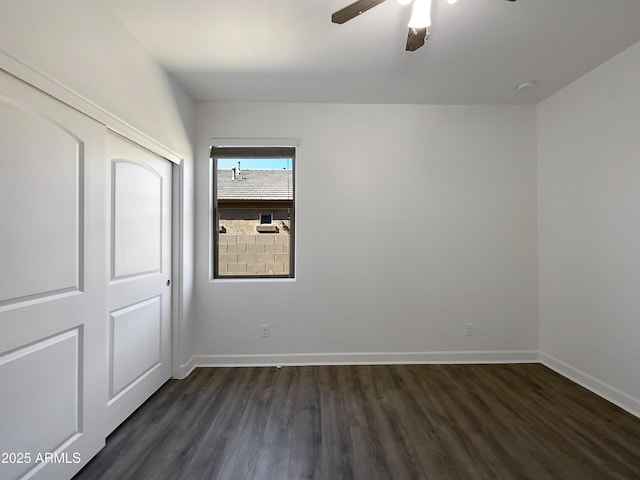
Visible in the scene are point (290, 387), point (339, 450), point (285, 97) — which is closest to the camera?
point (339, 450)

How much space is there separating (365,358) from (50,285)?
253 cm

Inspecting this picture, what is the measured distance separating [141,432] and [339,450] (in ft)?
4.26

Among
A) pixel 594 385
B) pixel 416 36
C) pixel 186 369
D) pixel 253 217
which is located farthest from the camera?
pixel 253 217

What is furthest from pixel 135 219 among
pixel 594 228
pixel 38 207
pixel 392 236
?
pixel 594 228

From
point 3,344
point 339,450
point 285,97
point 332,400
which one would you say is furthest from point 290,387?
point 285,97

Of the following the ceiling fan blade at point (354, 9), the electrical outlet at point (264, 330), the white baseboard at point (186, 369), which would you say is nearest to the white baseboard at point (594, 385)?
the electrical outlet at point (264, 330)

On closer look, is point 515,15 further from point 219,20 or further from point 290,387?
point 290,387

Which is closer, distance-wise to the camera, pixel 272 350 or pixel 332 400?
pixel 332 400

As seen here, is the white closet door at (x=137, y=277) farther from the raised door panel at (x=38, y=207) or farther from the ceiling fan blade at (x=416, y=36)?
the ceiling fan blade at (x=416, y=36)

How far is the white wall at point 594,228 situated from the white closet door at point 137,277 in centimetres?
364

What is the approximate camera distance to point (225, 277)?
2963mm

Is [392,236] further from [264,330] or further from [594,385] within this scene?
[594,385]

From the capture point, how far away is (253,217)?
3.01m

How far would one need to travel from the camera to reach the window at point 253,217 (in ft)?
9.76
